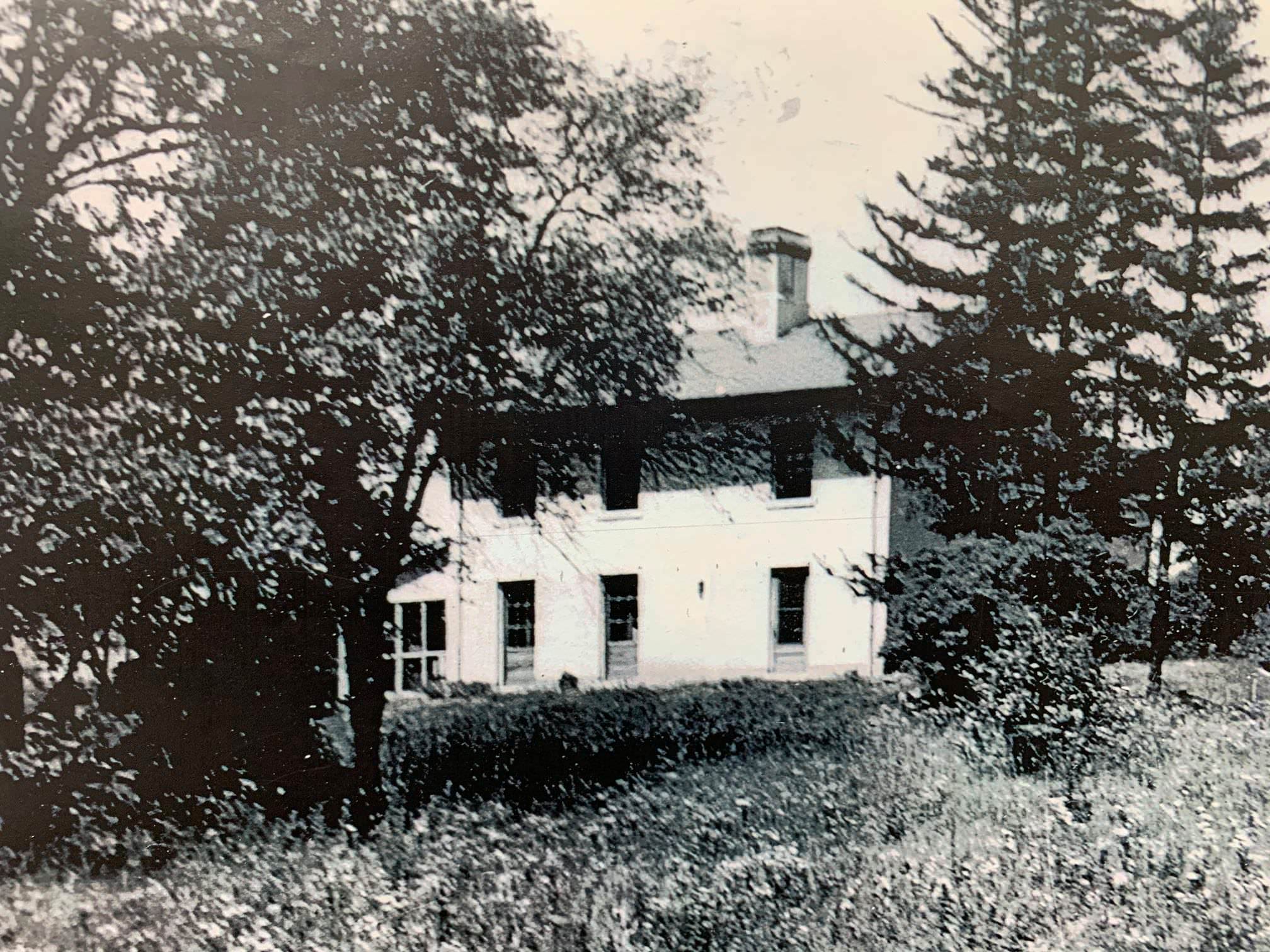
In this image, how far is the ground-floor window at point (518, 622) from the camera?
4.38m

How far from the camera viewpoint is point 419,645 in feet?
14.3

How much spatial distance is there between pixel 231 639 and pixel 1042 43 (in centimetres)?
425

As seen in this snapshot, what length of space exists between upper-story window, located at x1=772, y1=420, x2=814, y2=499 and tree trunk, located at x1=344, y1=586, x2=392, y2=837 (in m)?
1.72

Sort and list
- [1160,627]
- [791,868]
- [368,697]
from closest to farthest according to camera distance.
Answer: [791,868]
[368,697]
[1160,627]

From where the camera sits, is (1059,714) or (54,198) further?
(1059,714)

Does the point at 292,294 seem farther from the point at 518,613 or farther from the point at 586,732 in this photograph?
the point at 586,732

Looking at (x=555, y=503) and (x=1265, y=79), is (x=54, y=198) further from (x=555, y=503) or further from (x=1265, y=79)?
(x=1265, y=79)

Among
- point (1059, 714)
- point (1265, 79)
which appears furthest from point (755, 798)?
point (1265, 79)

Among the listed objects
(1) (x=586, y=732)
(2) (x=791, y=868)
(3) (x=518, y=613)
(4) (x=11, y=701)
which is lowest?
(2) (x=791, y=868)

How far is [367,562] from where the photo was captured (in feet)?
14.5

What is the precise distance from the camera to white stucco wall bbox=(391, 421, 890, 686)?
434 cm

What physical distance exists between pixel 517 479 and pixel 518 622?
1.96ft

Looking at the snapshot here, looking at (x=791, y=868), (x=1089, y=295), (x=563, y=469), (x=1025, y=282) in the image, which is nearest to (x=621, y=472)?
(x=563, y=469)

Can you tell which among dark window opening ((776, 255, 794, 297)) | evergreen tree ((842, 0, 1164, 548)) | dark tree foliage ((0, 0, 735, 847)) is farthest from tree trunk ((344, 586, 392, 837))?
evergreen tree ((842, 0, 1164, 548))
